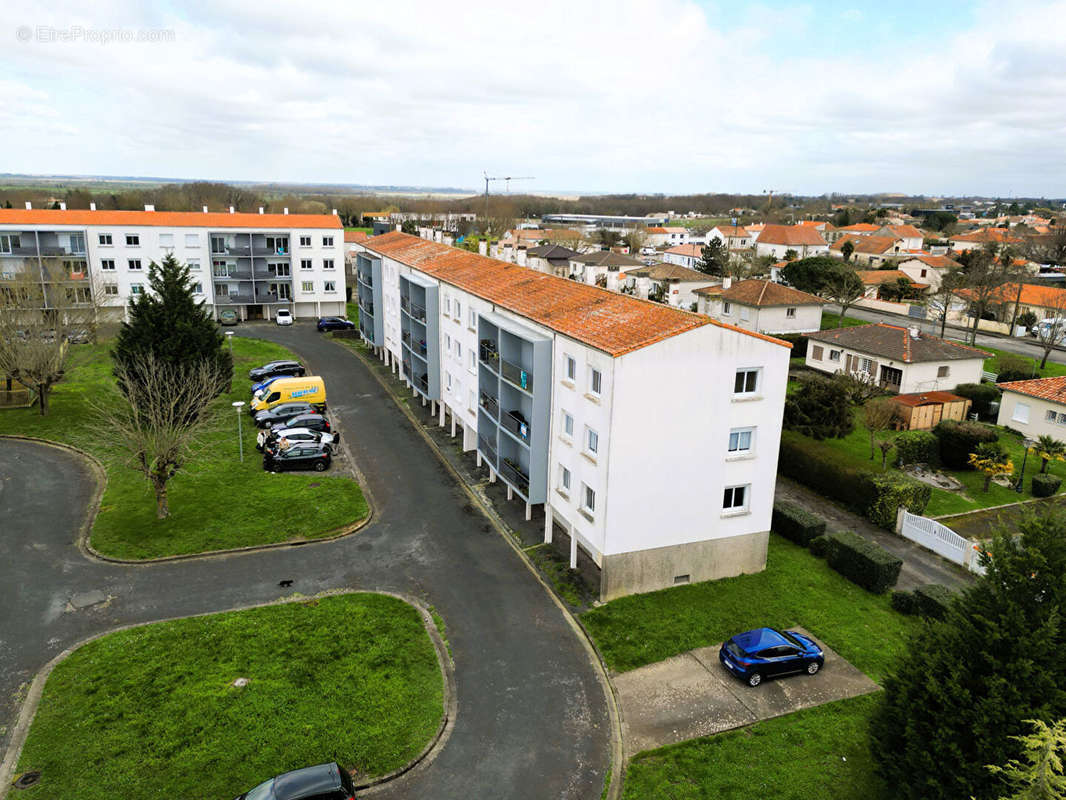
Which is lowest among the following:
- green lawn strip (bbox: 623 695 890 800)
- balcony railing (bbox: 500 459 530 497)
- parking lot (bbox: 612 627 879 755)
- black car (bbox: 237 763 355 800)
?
parking lot (bbox: 612 627 879 755)

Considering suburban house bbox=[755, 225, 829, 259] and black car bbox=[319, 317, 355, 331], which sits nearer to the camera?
black car bbox=[319, 317, 355, 331]

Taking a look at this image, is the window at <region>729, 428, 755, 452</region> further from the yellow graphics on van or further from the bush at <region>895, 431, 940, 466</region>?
the yellow graphics on van

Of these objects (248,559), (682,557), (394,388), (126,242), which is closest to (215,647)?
(248,559)

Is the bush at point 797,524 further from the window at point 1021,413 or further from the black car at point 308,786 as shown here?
the black car at point 308,786

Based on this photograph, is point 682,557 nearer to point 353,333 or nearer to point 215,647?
point 215,647

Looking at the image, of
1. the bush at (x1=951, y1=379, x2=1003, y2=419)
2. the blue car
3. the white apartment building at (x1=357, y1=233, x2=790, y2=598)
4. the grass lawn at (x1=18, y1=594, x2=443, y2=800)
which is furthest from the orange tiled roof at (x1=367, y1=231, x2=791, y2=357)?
the bush at (x1=951, y1=379, x2=1003, y2=419)

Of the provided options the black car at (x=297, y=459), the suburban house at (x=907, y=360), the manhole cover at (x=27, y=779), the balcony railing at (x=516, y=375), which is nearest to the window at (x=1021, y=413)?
the suburban house at (x=907, y=360)
